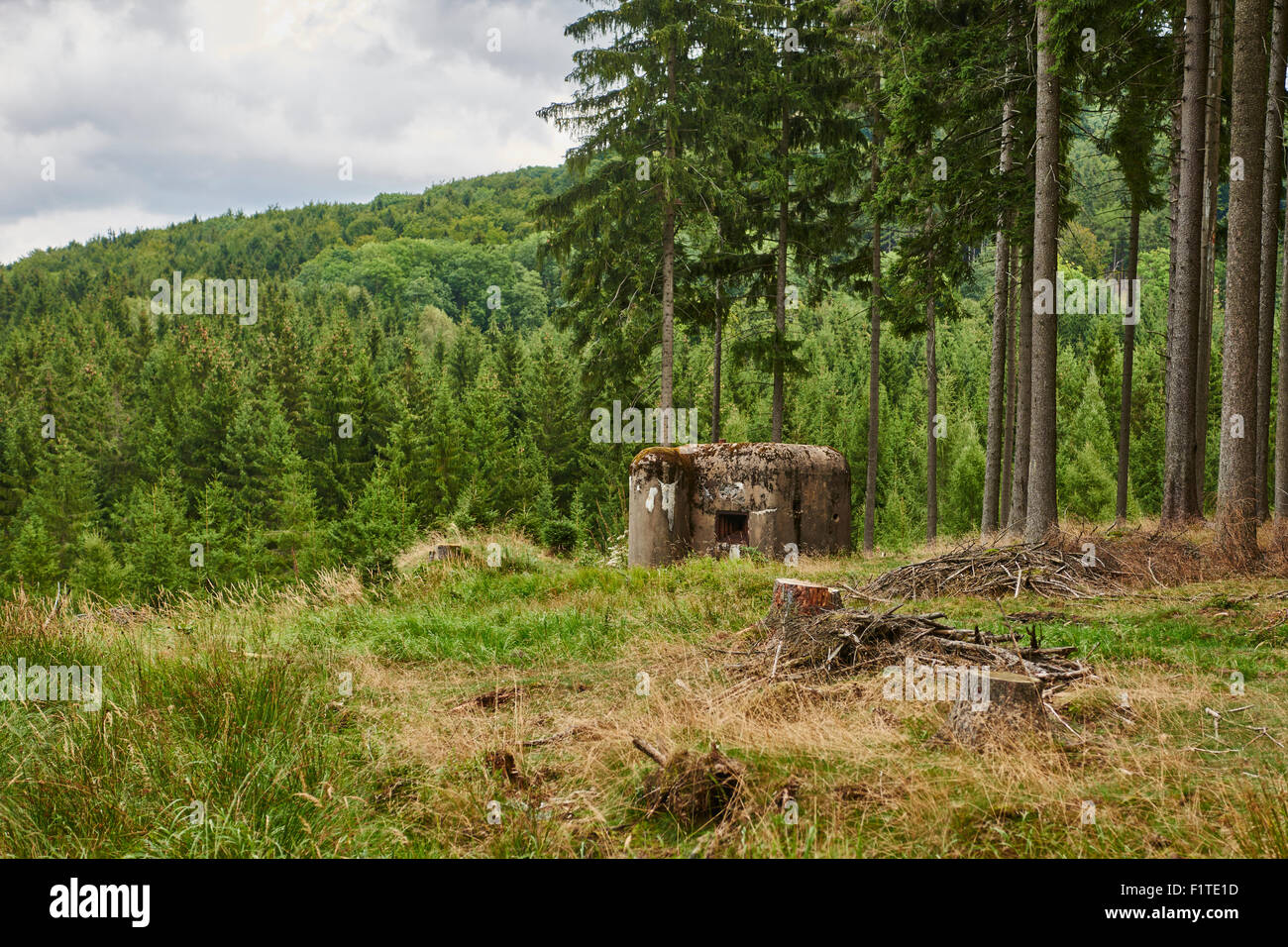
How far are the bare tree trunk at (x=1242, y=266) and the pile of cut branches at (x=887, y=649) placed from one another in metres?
5.34

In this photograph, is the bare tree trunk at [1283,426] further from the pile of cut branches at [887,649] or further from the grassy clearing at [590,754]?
the pile of cut branches at [887,649]

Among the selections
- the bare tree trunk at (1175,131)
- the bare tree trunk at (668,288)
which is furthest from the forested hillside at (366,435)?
the bare tree trunk at (1175,131)

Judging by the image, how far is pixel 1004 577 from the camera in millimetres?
9547

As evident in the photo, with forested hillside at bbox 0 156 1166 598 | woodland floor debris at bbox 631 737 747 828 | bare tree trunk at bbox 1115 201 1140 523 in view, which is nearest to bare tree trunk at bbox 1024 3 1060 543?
forested hillside at bbox 0 156 1166 598

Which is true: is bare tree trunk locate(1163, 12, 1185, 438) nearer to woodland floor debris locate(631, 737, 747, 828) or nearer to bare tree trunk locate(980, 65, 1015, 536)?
bare tree trunk locate(980, 65, 1015, 536)

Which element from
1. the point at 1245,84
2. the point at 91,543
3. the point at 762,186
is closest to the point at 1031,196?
the point at 1245,84

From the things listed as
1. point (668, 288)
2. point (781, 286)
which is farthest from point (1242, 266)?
point (668, 288)

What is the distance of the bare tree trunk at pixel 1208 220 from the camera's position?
42.3ft

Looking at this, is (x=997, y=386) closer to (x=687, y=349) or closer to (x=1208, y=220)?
(x=1208, y=220)

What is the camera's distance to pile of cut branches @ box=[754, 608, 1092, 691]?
5809 millimetres

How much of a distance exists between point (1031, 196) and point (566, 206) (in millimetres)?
11857

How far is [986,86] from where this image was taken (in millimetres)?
12938

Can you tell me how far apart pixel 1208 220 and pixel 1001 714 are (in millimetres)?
15866
